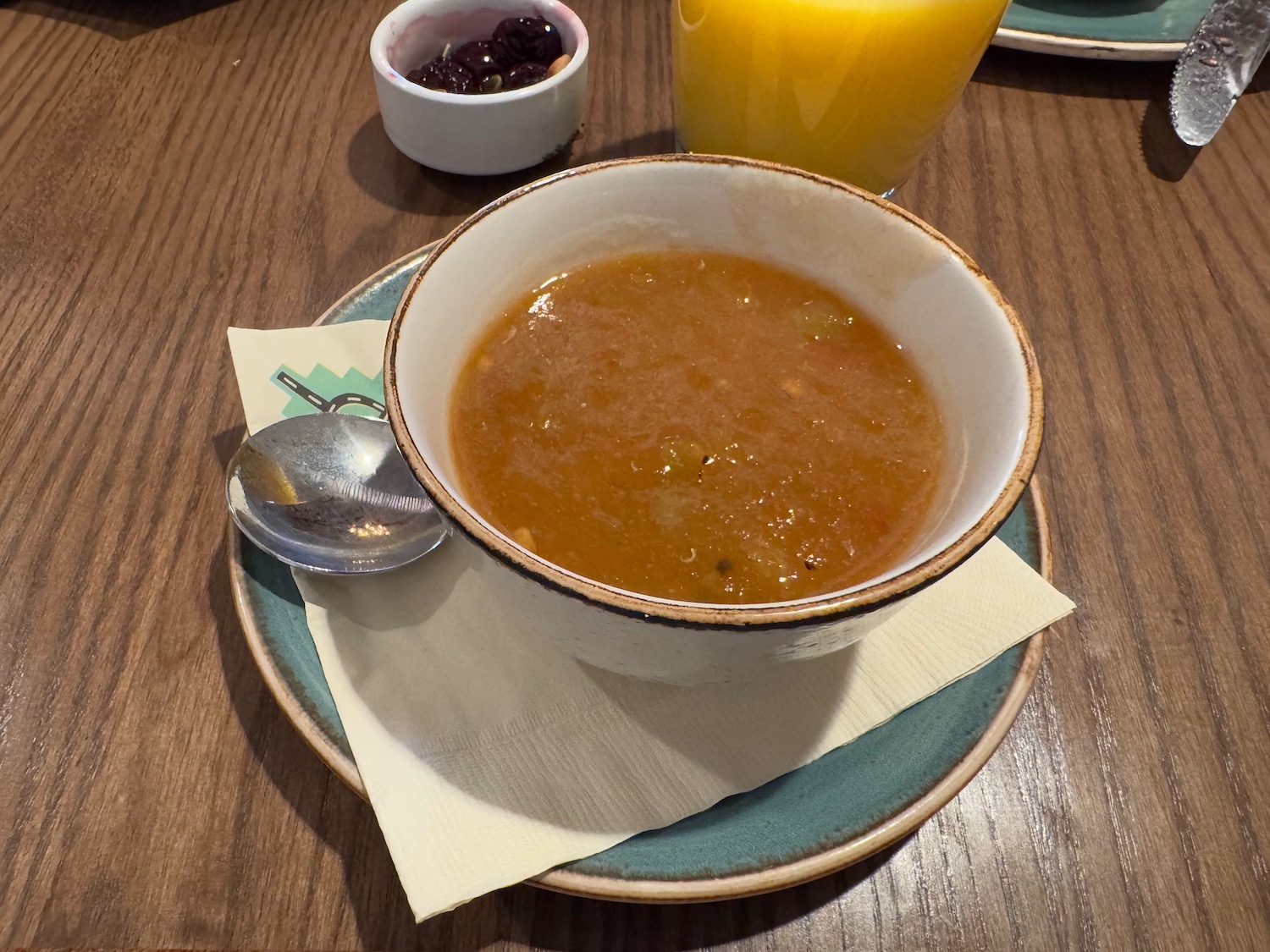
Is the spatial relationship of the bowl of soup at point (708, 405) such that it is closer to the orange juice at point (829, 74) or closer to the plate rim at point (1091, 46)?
the orange juice at point (829, 74)

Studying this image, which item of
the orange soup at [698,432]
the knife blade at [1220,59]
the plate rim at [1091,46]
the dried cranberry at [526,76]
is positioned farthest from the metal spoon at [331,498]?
the knife blade at [1220,59]

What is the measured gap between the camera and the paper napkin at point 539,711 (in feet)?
2.65

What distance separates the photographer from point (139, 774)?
0.96 meters

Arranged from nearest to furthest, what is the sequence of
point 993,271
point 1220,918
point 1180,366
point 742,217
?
point 1220,918 → point 742,217 → point 1180,366 → point 993,271

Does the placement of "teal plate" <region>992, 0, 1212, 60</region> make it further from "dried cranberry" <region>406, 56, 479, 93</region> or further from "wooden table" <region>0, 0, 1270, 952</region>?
"dried cranberry" <region>406, 56, 479, 93</region>

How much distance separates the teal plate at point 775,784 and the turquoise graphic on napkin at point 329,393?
220 millimetres

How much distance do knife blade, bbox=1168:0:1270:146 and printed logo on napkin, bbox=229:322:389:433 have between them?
177 centimetres

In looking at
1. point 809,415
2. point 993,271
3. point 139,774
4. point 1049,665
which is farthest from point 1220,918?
point 139,774

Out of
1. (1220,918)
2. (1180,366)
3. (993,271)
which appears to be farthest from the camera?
(993,271)

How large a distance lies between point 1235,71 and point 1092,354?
0.93 meters

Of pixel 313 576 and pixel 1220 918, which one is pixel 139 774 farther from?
pixel 1220 918

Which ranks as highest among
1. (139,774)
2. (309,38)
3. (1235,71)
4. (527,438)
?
(1235,71)

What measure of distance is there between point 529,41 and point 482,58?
0.10 m

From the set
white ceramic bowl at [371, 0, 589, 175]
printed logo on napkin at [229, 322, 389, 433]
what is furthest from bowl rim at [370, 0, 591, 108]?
printed logo on napkin at [229, 322, 389, 433]
